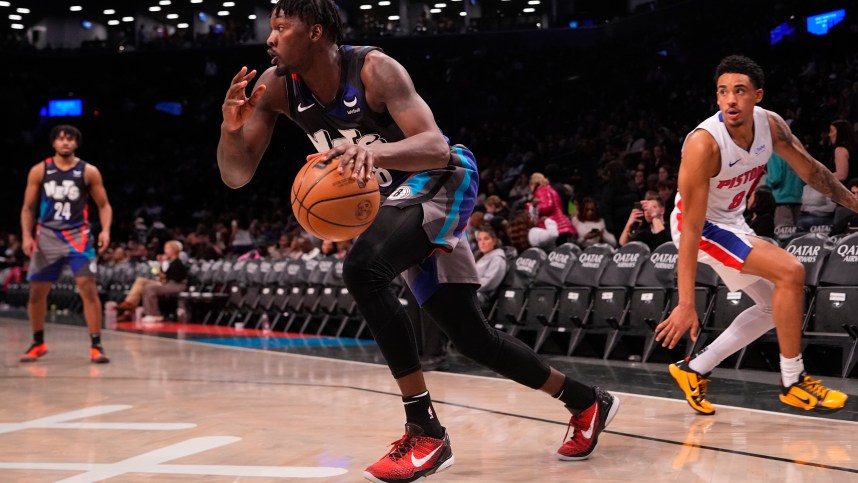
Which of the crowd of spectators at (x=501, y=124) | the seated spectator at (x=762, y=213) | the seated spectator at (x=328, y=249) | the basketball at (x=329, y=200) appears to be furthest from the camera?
the seated spectator at (x=328, y=249)

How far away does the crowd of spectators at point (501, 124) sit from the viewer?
10031mm

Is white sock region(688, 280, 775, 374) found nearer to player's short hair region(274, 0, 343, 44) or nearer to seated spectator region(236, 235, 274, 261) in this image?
player's short hair region(274, 0, 343, 44)

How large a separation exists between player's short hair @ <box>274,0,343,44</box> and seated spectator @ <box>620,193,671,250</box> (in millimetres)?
4570

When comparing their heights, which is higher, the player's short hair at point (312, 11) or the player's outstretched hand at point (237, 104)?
the player's short hair at point (312, 11)

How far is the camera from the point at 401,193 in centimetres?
305

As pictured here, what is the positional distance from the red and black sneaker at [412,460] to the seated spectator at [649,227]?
455 cm

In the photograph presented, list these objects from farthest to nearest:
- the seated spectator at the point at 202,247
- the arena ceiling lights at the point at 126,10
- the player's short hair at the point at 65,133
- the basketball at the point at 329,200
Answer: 1. the arena ceiling lights at the point at 126,10
2. the seated spectator at the point at 202,247
3. the player's short hair at the point at 65,133
4. the basketball at the point at 329,200

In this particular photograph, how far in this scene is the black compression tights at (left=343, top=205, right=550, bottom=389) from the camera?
2.89m

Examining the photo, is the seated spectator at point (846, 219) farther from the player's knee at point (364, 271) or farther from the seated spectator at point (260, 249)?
the seated spectator at point (260, 249)

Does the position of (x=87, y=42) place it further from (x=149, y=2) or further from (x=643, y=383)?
(x=643, y=383)

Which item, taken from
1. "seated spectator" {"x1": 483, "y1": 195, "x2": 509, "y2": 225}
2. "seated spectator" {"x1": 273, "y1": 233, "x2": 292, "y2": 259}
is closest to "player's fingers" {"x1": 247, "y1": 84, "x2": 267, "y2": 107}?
"seated spectator" {"x1": 483, "y1": 195, "x2": 509, "y2": 225}

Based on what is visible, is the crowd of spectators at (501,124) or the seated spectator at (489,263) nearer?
the seated spectator at (489,263)

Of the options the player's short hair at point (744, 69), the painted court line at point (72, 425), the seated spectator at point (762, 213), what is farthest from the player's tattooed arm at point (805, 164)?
the painted court line at point (72, 425)

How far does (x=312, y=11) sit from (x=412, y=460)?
1466 mm
